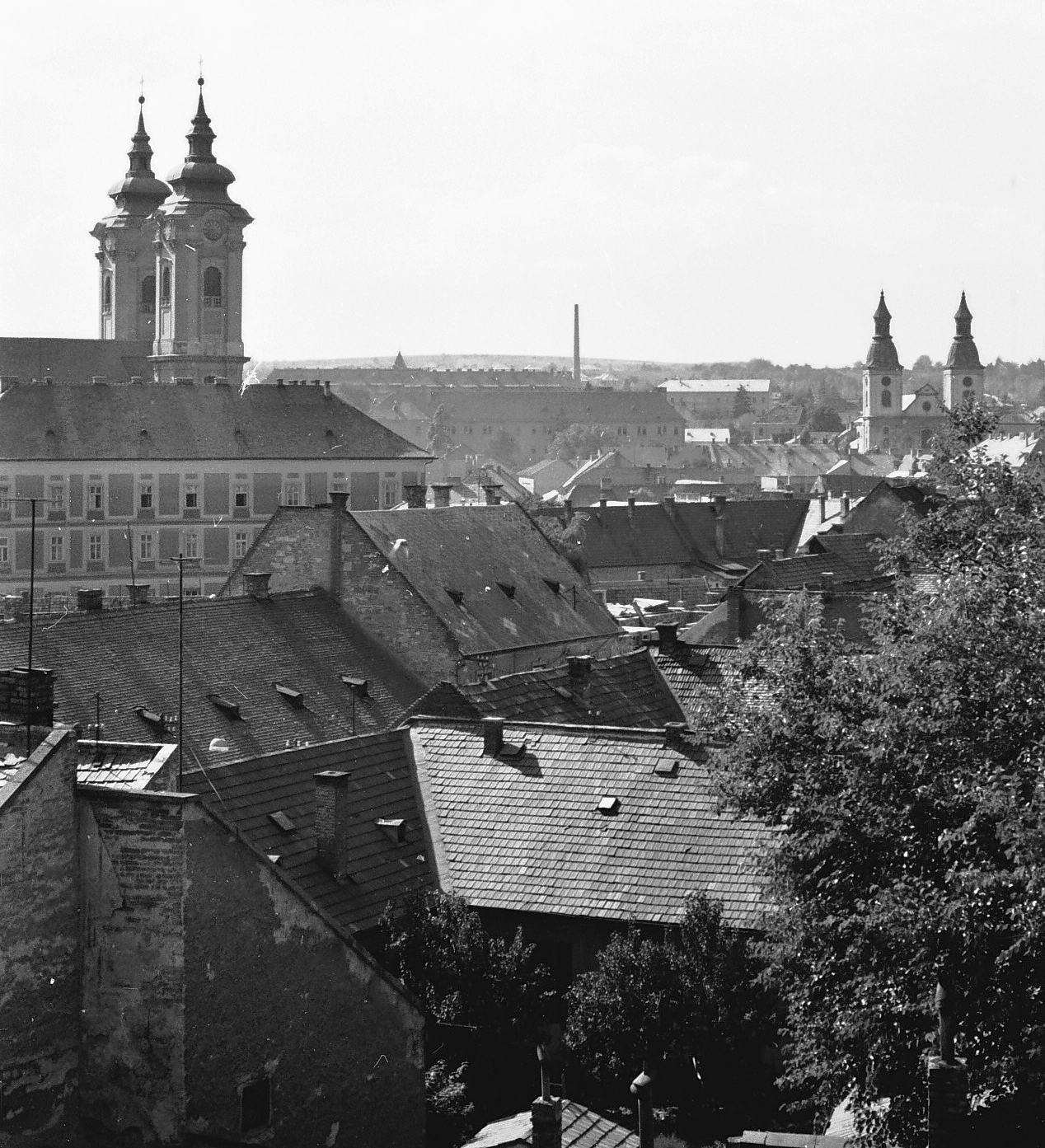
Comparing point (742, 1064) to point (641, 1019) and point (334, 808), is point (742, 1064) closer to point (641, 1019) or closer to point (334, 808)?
point (641, 1019)

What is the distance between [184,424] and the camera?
239ft

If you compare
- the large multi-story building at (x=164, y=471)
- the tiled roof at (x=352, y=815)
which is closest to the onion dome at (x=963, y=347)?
the large multi-story building at (x=164, y=471)

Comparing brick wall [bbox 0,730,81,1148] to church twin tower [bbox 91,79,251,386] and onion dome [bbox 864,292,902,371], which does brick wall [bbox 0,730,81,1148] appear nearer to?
church twin tower [bbox 91,79,251,386]

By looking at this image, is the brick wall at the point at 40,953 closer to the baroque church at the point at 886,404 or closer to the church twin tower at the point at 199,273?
the church twin tower at the point at 199,273

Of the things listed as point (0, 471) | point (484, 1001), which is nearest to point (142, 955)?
point (484, 1001)

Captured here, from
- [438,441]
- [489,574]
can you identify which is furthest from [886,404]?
[489,574]

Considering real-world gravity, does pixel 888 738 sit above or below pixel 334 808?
above

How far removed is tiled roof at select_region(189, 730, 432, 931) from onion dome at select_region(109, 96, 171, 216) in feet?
294

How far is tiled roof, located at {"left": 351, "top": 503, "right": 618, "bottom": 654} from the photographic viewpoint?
37625mm

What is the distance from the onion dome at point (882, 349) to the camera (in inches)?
7549

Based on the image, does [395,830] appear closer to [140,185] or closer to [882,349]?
[140,185]

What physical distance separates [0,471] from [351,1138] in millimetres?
56836

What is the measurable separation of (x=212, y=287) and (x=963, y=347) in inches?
4022

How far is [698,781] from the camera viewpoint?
22.3m
